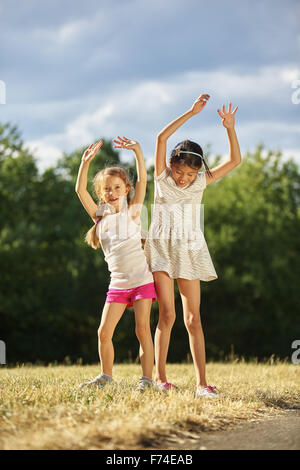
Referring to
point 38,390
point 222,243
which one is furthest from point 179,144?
point 222,243

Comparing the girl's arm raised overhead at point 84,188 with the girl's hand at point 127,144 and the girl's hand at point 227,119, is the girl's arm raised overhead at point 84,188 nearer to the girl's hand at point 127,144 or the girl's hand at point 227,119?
the girl's hand at point 127,144

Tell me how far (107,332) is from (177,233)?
1.11m

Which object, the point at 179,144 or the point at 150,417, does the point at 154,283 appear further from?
the point at 150,417

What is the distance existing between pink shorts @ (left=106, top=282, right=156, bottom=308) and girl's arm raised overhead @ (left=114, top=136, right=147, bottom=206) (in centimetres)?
80

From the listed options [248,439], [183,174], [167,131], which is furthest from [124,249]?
[248,439]

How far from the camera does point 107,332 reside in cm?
452

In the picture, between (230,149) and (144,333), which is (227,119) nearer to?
(230,149)

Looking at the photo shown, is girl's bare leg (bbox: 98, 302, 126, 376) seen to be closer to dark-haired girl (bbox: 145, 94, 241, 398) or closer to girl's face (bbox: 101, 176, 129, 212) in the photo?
dark-haired girl (bbox: 145, 94, 241, 398)

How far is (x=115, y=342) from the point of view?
Answer: 2592 centimetres

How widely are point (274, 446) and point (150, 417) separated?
77 cm

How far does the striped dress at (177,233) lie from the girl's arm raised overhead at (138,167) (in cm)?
20

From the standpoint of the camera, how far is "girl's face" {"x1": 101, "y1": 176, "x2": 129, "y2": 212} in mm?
4785

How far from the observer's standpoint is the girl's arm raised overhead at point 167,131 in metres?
4.72

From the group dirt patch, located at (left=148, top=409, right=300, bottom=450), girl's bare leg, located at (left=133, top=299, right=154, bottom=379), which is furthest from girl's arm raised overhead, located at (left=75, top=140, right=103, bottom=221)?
dirt patch, located at (left=148, top=409, right=300, bottom=450)
